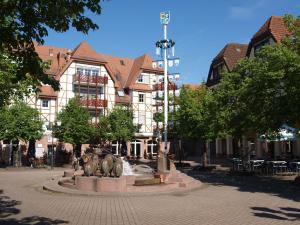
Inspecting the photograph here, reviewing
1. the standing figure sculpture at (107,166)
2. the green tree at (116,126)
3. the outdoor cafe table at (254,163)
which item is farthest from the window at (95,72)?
the standing figure sculpture at (107,166)

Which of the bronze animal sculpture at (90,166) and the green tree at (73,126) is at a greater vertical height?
the green tree at (73,126)

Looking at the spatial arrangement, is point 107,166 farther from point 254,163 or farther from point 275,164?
point 254,163

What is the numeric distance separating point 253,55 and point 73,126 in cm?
1843

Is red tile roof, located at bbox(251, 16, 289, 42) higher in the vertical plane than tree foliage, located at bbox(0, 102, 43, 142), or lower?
higher

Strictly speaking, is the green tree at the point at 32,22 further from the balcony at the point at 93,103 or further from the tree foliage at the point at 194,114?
the balcony at the point at 93,103

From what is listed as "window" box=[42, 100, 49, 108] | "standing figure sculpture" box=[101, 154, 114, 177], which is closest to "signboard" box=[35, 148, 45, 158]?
"window" box=[42, 100, 49, 108]

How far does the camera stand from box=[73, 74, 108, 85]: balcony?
4956 centimetres

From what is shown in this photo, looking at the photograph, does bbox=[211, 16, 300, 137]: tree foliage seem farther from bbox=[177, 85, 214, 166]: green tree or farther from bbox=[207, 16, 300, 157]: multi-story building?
bbox=[207, 16, 300, 157]: multi-story building

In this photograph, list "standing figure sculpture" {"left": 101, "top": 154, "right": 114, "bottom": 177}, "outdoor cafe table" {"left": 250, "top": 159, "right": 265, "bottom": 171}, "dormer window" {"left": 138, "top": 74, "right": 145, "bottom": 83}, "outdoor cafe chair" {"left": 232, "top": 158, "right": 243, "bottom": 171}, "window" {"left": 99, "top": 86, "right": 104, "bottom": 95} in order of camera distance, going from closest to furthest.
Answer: "standing figure sculpture" {"left": 101, "top": 154, "right": 114, "bottom": 177} → "outdoor cafe table" {"left": 250, "top": 159, "right": 265, "bottom": 171} → "outdoor cafe chair" {"left": 232, "top": 158, "right": 243, "bottom": 171} → "window" {"left": 99, "top": 86, "right": 104, "bottom": 95} → "dormer window" {"left": 138, "top": 74, "right": 145, "bottom": 83}

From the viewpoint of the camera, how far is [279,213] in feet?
42.1

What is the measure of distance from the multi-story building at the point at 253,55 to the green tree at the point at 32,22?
25875mm

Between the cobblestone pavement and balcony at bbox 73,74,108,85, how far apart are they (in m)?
30.9

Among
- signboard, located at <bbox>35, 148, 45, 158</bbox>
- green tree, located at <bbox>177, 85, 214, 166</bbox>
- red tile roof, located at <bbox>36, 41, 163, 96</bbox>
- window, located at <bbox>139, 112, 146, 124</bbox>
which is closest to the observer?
green tree, located at <bbox>177, 85, 214, 166</bbox>

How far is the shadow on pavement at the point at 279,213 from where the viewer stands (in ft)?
39.9
